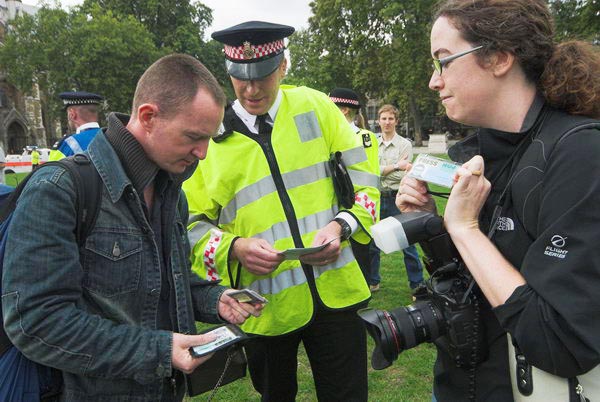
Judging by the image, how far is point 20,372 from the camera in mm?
1583

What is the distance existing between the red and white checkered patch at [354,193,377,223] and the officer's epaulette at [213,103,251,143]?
0.70 m

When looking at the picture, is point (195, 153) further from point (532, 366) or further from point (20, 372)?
point (532, 366)

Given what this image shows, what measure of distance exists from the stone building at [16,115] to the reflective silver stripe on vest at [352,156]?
50523mm

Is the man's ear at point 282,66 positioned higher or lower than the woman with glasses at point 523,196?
higher

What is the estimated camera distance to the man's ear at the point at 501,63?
4.85ft

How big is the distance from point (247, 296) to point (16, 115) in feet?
177

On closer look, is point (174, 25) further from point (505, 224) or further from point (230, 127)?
point (505, 224)

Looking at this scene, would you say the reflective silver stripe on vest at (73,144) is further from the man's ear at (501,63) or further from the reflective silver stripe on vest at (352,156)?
the man's ear at (501,63)

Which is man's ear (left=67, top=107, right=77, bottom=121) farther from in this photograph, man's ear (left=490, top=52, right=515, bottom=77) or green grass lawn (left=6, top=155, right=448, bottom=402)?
man's ear (left=490, top=52, right=515, bottom=77)

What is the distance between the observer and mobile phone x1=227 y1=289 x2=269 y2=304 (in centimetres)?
199

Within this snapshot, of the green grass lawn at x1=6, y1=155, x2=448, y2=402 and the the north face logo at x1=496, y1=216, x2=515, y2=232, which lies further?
the green grass lawn at x1=6, y1=155, x2=448, y2=402

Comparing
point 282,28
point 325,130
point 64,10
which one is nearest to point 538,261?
point 325,130

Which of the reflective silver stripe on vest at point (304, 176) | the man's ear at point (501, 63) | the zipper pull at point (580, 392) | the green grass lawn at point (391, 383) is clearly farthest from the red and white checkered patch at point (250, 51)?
the green grass lawn at point (391, 383)

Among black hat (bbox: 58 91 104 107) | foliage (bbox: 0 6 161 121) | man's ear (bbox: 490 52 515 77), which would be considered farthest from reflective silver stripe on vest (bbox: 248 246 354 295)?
foliage (bbox: 0 6 161 121)
